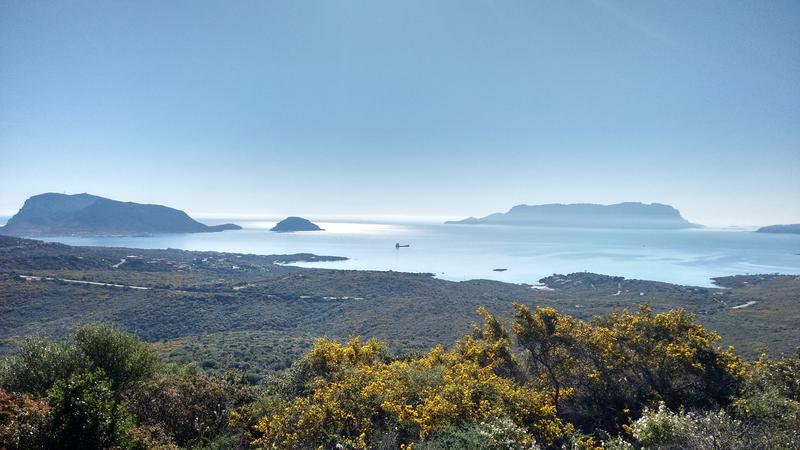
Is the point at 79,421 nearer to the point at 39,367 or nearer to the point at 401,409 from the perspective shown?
the point at 401,409

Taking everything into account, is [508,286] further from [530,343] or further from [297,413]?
[297,413]

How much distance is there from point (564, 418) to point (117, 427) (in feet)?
43.6

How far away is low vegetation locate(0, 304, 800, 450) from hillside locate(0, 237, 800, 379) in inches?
646

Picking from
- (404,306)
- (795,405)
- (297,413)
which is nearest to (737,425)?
→ (795,405)

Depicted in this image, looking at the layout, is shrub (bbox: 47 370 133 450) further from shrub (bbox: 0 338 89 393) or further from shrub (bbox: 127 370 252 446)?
shrub (bbox: 0 338 89 393)

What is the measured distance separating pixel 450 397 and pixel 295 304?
189ft

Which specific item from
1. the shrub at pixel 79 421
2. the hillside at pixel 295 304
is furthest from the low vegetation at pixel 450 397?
the hillside at pixel 295 304

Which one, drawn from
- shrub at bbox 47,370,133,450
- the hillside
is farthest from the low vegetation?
the hillside

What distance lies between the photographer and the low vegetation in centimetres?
790

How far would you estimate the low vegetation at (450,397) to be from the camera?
7.90 m

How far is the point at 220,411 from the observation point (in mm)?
12555

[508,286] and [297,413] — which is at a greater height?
[297,413]

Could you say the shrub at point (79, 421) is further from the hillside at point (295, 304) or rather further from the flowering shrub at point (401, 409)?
the hillside at point (295, 304)

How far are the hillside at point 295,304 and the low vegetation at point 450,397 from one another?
16.4 meters
